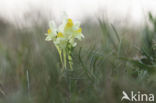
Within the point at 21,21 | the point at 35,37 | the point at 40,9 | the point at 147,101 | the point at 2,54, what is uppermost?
the point at 40,9

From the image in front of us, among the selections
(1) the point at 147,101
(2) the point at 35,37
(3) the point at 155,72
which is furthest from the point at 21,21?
(1) the point at 147,101

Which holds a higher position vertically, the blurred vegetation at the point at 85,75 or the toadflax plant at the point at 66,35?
the toadflax plant at the point at 66,35

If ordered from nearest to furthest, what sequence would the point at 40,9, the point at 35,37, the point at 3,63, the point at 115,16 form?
1. the point at 3,63
2. the point at 35,37
3. the point at 115,16
4. the point at 40,9

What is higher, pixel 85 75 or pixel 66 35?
pixel 66 35

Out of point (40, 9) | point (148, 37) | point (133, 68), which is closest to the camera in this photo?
point (133, 68)

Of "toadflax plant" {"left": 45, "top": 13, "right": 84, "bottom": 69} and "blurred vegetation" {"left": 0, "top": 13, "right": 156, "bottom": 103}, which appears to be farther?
"toadflax plant" {"left": 45, "top": 13, "right": 84, "bottom": 69}

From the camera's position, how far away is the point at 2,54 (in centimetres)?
176

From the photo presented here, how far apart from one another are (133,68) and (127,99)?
0.32 m

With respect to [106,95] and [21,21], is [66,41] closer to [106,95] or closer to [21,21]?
[106,95]

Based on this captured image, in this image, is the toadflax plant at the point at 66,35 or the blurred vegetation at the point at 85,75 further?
the toadflax plant at the point at 66,35

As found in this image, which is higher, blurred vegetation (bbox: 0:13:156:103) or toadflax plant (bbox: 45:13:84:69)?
toadflax plant (bbox: 45:13:84:69)

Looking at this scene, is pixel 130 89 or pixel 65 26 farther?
pixel 65 26

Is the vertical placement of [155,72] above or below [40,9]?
below

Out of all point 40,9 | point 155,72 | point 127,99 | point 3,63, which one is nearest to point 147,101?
point 127,99
